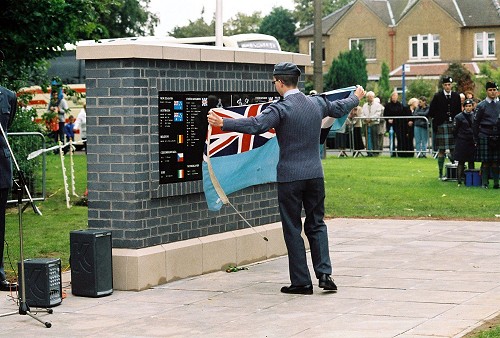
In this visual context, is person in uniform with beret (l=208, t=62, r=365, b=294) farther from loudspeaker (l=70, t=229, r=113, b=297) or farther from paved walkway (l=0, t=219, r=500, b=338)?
loudspeaker (l=70, t=229, r=113, b=297)

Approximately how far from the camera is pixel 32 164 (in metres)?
17.9

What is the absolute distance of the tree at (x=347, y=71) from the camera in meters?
69.4

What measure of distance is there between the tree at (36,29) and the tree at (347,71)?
167ft

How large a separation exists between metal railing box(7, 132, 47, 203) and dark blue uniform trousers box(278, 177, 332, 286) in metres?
8.29

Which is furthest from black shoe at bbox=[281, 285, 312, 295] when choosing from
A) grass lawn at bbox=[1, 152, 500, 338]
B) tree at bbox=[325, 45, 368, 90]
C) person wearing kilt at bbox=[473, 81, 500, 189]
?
tree at bbox=[325, 45, 368, 90]

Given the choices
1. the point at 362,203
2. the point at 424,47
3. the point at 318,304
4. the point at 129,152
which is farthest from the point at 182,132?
→ the point at 424,47

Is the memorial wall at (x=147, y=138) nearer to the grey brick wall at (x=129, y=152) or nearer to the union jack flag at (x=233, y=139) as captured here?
the grey brick wall at (x=129, y=152)

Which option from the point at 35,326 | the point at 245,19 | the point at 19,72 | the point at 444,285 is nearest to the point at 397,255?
the point at 444,285

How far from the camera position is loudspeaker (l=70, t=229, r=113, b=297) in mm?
10008

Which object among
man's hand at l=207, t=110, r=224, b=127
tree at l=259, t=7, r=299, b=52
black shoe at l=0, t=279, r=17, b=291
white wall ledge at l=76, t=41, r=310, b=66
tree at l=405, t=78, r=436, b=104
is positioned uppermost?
tree at l=259, t=7, r=299, b=52

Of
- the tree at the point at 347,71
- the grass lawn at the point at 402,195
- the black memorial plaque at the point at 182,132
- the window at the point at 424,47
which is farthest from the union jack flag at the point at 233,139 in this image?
the window at the point at 424,47

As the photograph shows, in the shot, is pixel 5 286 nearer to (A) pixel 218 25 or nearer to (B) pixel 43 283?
(B) pixel 43 283

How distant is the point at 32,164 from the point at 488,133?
8.14m

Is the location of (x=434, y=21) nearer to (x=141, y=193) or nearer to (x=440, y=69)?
(x=440, y=69)
